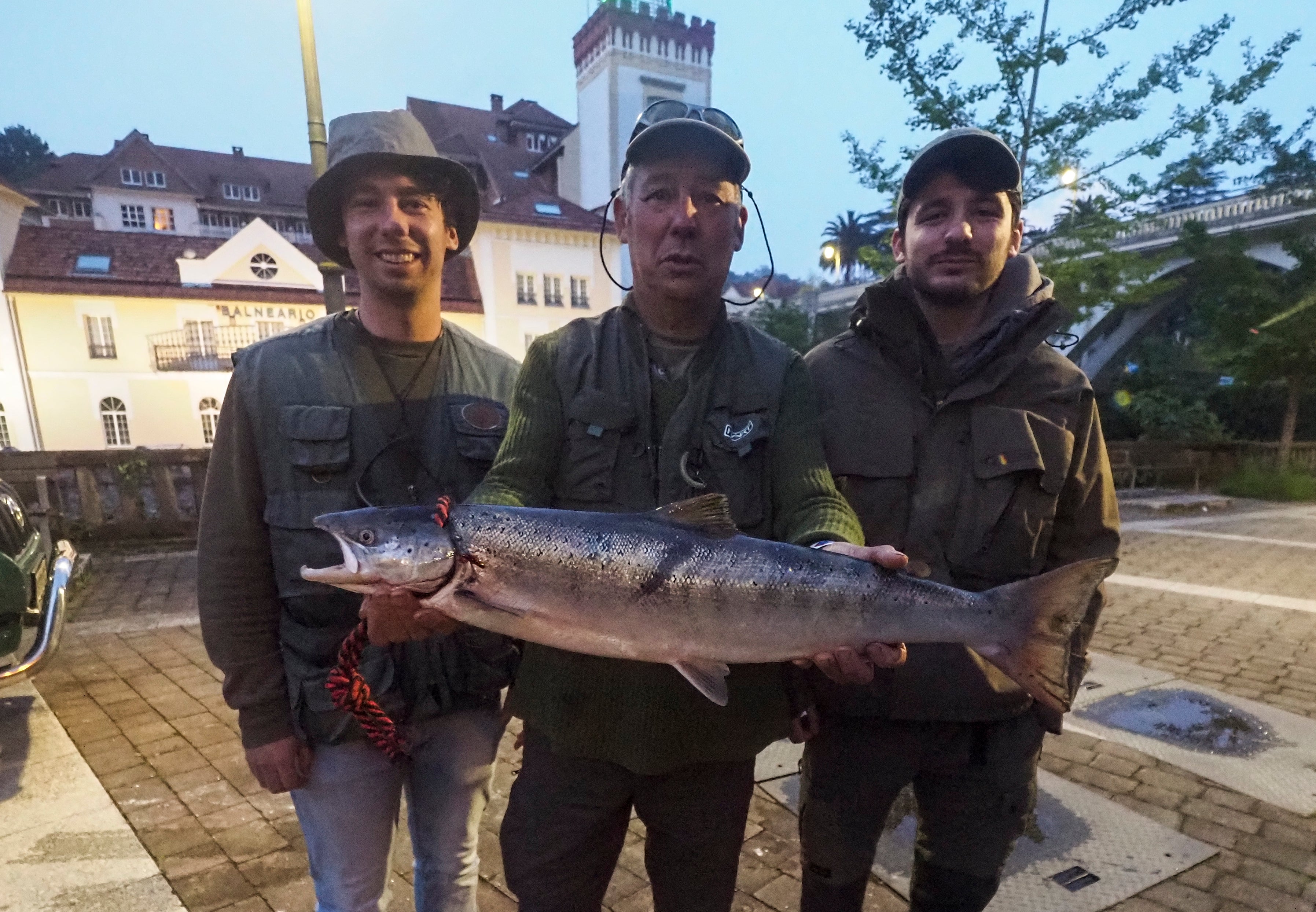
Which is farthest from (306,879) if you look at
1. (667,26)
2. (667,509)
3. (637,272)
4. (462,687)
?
(667,26)

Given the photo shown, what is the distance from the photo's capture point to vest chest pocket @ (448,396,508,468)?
247 centimetres

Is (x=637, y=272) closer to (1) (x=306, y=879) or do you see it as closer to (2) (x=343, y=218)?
(2) (x=343, y=218)

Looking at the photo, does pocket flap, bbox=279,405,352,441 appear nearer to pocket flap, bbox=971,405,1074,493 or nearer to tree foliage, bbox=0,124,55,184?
pocket flap, bbox=971,405,1074,493

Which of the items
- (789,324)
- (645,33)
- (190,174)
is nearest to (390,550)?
(789,324)

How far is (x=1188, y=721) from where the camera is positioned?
5.09m

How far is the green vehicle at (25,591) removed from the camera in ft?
13.7

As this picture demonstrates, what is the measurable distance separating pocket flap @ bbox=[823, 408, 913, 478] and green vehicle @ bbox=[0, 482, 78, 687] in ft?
15.5

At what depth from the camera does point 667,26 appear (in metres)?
42.1

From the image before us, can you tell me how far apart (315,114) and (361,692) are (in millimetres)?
7171

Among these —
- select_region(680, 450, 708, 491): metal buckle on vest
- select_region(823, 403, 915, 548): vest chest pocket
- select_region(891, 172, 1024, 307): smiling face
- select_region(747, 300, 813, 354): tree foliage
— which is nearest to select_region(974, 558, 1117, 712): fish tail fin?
select_region(823, 403, 915, 548): vest chest pocket

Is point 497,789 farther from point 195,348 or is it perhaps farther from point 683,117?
point 195,348

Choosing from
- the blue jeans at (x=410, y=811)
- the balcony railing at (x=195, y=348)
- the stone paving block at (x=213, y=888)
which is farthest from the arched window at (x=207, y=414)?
the blue jeans at (x=410, y=811)

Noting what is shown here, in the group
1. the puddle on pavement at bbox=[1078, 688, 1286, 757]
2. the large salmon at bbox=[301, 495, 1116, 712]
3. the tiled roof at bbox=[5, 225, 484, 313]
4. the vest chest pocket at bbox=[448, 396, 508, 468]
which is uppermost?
the tiled roof at bbox=[5, 225, 484, 313]

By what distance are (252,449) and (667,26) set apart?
1874 inches
